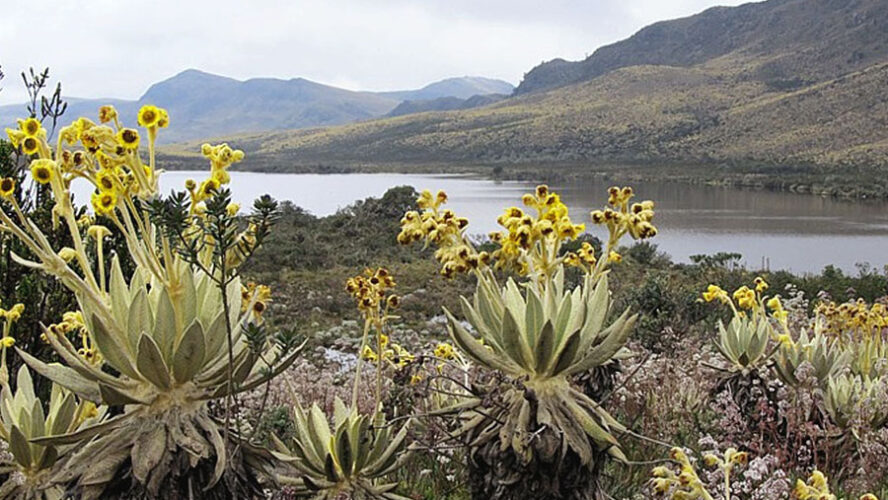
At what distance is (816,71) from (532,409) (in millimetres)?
109441


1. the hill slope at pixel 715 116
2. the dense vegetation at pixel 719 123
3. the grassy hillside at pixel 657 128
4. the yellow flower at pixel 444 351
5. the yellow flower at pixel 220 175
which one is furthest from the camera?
the hill slope at pixel 715 116

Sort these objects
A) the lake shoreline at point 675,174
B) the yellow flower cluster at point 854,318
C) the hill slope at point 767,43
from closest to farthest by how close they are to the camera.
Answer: the yellow flower cluster at point 854,318 → the lake shoreline at point 675,174 → the hill slope at point 767,43

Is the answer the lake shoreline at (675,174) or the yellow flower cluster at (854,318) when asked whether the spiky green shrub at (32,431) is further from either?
the lake shoreline at (675,174)

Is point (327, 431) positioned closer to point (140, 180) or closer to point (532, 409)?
point (532, 409)

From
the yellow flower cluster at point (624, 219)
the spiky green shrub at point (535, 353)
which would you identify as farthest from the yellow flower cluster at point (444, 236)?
the yellow flower cluster at point (624, 219)

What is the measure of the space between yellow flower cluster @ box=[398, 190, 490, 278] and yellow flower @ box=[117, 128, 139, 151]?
844mm

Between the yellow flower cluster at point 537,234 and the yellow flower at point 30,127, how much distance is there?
4.50 ft

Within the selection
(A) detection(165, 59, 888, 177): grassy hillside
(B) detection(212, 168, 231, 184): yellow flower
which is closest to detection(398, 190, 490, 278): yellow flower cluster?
(B) detection(212, 168, 231, 184): yellow flower

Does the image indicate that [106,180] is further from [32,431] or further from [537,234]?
[537,234]

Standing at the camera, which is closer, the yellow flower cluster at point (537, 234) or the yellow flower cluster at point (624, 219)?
the yellow flower cluster at point (537, 234)

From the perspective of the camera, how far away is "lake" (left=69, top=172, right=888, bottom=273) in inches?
877

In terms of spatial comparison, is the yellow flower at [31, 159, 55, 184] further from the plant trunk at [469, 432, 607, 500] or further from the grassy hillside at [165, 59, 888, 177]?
the grassy hillside at [165, 59, 888, 177]

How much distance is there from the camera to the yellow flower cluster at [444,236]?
7.92ft

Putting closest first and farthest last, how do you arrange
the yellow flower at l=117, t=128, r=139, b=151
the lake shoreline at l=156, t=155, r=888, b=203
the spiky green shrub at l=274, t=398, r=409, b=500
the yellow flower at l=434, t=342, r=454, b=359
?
the yellow flower at l=117, t=128, r=139, b=151 < the spiky green shrub at l=274, t=398, r=409, b=500 < the yellow flower at l=434, t=342, r=454, b=359 < the lake shoreline at l=156, t=155, r=888, b=203
